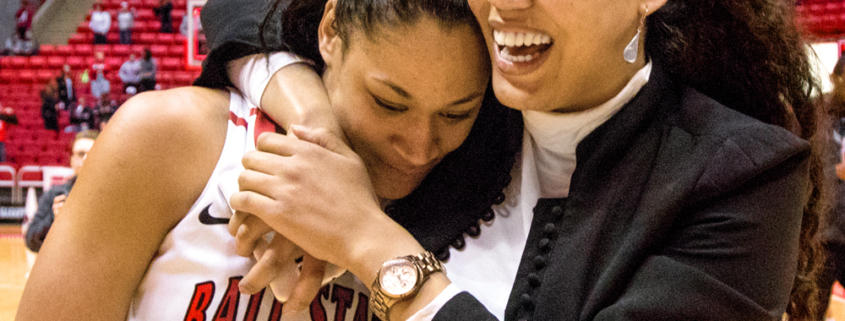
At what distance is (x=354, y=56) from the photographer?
4.23 ft

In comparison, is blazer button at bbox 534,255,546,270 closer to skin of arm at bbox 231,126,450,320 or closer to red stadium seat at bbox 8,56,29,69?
skin of arm at bbox 231,126,450,320

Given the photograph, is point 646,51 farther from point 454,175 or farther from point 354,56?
point 354,56

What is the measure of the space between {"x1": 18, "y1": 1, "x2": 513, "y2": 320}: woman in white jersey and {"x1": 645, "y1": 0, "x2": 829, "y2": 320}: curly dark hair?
361 millimetres

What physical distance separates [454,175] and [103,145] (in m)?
0.68

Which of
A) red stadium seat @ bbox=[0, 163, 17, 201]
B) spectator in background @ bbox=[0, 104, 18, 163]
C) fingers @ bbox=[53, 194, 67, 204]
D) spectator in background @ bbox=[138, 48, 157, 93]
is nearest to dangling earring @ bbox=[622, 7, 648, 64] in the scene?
fingers @ bbox=[53, 194, 67, 204]

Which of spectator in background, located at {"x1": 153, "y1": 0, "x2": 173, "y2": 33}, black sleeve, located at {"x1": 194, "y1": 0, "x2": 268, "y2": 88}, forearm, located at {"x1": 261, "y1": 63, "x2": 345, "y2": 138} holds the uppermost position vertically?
black sleeve, located at {"x1": 194, "y1": 0, "x2": 268, "y2": 88}

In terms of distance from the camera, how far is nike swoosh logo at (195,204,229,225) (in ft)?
4.08

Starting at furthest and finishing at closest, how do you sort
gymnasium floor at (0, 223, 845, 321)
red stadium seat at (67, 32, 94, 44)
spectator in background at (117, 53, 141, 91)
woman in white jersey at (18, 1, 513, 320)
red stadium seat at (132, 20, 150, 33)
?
red stadium seat at (67, 32, 94, 44) < red stadium seat at (132, 20, 150, 33) < spectator in background at (117, 53, 141, 91) < gymnasium floor at (0, 223, 845, 321) < woman in white jersey at (18, 1, 513, 320)

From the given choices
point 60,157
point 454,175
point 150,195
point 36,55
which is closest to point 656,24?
point 454,175

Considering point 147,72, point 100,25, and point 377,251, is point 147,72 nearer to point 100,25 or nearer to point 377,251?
point 100,25

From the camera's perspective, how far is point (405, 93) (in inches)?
48.7

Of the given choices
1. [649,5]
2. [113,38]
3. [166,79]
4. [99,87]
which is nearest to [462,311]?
[649,5]

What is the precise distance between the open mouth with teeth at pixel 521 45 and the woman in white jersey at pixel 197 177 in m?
0.11

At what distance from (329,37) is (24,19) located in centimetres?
1461
